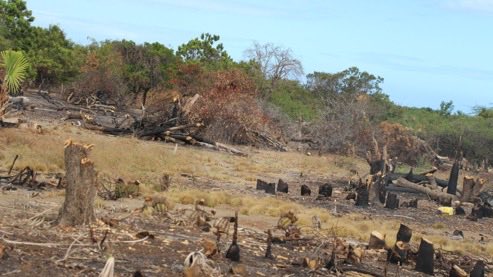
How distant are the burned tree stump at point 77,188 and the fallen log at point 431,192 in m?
11.9

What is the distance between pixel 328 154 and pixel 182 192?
17.8 m

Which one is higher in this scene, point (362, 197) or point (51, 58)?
point (51, 58)

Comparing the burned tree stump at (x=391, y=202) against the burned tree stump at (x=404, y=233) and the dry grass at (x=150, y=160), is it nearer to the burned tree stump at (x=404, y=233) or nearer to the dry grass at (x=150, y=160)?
the dry grass at (x=150, y=160)

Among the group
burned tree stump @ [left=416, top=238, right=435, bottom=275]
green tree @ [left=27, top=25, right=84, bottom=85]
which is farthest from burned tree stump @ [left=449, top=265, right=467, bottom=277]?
green tree @ [left=27, top=25, right=84, bottom=85]

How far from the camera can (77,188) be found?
8258mm

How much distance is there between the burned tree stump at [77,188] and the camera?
8.23 meters

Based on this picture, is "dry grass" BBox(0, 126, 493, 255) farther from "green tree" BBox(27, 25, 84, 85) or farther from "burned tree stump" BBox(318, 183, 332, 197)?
"green tree" BBox(27, 25, 84, 85)

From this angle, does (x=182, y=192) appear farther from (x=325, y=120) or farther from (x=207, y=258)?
(x=325, y=120)

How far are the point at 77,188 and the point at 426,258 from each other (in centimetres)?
445

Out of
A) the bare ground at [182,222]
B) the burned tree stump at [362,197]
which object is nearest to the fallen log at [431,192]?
the bare ground at [182,222]

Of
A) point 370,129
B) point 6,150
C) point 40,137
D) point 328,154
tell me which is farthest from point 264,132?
→ point 6,150

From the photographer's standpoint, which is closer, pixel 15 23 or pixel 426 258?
pixel 426 258

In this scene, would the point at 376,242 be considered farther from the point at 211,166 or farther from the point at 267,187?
the point at 211,166

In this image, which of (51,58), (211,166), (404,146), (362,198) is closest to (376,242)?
(362,198)
